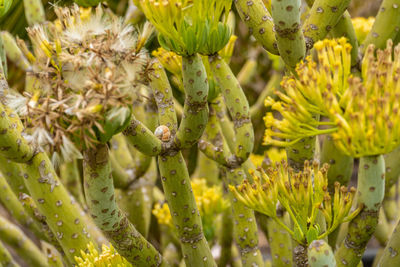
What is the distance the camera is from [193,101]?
639 mm

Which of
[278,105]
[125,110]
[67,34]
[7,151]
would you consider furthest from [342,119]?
[7,151]

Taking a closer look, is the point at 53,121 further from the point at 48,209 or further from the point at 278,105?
the point at 48,209

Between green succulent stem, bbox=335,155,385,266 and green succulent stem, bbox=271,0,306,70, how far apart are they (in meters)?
0.17

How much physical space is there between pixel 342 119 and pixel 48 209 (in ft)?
1.60

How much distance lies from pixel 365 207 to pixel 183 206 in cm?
26

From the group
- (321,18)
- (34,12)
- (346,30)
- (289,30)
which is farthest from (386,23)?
(34,12)

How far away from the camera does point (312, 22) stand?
735 mm

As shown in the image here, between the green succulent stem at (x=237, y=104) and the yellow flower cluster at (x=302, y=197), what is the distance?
0.17m

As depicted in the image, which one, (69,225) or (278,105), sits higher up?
(278,105)

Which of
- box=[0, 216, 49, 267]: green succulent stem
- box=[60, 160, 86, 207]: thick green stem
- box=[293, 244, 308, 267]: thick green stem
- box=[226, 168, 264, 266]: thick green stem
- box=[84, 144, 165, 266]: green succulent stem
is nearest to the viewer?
box=[84, 144, 165, 266]: green succulent stem

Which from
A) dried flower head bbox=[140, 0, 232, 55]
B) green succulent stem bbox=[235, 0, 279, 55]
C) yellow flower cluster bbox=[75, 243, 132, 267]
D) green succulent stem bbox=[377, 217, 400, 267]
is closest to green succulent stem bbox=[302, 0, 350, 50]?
green succulent stem bbox=[235, 0, 279, 55]

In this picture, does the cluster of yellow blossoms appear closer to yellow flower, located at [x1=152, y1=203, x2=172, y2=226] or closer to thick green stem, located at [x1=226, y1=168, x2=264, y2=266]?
yellow flower, located at [x1=152, y1=203, x2=172, y2=226]

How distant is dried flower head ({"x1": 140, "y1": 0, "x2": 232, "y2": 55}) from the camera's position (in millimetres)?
533

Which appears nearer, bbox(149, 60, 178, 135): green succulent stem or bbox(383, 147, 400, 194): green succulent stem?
bbox(149, 60, 178, 135): green succulent stem
